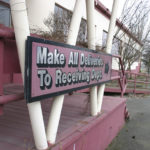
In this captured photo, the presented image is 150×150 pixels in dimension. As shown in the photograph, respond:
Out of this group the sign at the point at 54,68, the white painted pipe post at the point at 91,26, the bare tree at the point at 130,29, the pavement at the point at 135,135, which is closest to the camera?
the sign at the point at 54,68

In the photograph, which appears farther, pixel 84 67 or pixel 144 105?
pixel 144 105

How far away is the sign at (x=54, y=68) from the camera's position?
A: 1.56m

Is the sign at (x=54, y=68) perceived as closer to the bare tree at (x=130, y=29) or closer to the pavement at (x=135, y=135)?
the pavement at (x=135, y=135)

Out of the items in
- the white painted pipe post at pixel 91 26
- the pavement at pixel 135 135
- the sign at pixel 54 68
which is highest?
the white painted pipe post at pixel 91 26

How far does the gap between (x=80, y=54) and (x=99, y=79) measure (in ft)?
2.77

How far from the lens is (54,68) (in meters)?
1.82

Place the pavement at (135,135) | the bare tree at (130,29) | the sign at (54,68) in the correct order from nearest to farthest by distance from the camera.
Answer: the sign at (54,68), the pavement at (135,135), the bare tree at (130,29)

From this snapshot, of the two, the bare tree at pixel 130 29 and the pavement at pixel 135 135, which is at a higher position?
the bare tree at pixel 130 29

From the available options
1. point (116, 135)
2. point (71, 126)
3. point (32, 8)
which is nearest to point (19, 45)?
point (71, 126)

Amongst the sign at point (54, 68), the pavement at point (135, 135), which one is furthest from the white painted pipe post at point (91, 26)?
the pavement at point (135, 135)

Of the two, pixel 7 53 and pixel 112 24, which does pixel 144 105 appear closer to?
pixel 112 24

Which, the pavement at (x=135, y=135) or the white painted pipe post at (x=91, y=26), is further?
the pavement at (x=135, y=135)

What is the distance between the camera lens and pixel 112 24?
3.30 metres

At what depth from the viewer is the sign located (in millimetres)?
1561
